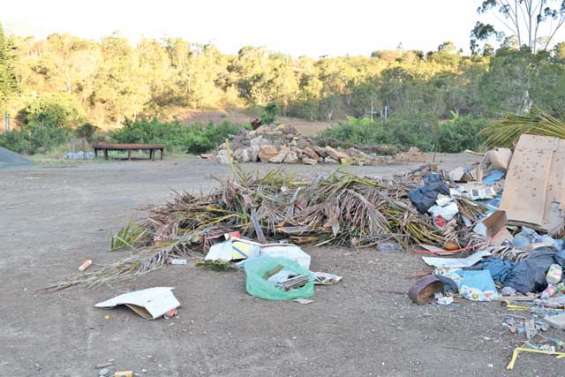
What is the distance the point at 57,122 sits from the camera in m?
27.8

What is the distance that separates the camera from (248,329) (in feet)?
13.4

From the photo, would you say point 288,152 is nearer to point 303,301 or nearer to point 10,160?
point 10,160

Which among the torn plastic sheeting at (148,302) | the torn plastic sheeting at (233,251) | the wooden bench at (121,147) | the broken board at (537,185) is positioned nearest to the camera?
the torn plastic sheeting at (148,302)

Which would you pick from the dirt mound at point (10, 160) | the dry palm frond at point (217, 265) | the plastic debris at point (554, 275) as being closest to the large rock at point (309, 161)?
the dirt mound at point (10, 160)

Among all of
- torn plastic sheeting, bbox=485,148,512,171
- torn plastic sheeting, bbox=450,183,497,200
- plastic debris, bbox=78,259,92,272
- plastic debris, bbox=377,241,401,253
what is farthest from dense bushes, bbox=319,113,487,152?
plastic debris, bbox=78,259,92,272

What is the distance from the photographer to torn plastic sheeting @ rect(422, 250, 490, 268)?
550cm

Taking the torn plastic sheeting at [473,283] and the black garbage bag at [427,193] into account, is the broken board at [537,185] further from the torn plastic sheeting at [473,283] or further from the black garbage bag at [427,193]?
the torn plastic sheeting at [473,283]

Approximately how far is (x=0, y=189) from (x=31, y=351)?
9173mm

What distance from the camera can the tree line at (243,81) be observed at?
26.6 meters

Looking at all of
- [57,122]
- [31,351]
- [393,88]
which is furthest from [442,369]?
[393,88]

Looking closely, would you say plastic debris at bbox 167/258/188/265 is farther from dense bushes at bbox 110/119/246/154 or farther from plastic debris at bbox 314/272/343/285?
dense bushes at bbox 110/119/246/154

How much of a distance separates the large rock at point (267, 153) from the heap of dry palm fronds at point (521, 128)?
10.3m

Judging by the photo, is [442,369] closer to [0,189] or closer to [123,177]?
[0,189]

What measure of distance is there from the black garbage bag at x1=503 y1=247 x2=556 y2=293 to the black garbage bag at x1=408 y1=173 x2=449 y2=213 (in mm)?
1721
